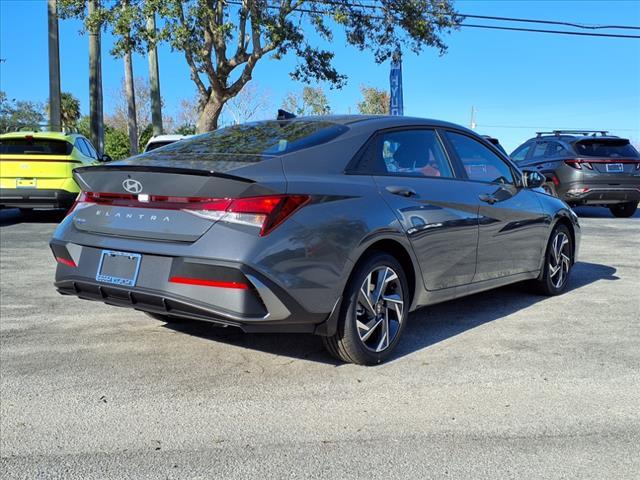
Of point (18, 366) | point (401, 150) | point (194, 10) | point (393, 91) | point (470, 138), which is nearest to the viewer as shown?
point (18, 366)

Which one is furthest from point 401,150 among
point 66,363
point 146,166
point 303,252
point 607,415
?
point 66,363

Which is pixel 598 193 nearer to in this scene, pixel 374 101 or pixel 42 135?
pixel 42 135

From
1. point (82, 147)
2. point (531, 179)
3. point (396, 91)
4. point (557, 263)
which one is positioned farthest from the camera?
point (396, 91)

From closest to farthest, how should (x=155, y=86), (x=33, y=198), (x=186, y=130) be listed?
1. (x=33, y=198)
2. (x=155, y=86)
3. (x=186, y=130)

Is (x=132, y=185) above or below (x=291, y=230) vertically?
above

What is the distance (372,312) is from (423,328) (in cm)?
111

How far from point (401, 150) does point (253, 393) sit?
199cm

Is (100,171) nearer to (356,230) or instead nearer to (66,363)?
(66,363)

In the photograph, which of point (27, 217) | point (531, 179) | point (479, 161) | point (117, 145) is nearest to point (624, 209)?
point (531, 179)

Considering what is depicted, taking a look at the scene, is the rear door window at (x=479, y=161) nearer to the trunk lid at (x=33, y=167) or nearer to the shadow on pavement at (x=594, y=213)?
the trunk lid at (x=33, y=167)

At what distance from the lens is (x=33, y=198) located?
11172 millimetres

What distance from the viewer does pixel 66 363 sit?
4.03 metres

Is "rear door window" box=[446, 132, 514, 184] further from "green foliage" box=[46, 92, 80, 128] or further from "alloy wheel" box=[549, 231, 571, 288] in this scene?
"green foliage" box=[46, 92, 80, 128]

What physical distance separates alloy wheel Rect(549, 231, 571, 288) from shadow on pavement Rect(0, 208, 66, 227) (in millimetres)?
9923
